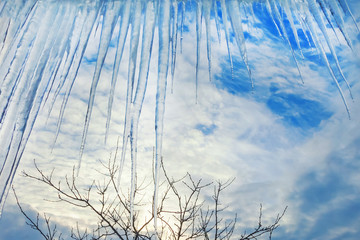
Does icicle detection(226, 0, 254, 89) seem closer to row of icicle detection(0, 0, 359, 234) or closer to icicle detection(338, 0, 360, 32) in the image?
row of icicle detection(0, 0, 359, 234)

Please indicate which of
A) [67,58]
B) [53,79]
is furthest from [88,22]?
[53,79]

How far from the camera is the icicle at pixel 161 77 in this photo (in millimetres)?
1220

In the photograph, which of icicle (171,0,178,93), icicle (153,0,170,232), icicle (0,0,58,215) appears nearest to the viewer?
icicle (153,0,170,232)

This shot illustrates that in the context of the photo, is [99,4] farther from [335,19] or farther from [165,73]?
[335,19]

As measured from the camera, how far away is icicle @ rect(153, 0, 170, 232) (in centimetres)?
122

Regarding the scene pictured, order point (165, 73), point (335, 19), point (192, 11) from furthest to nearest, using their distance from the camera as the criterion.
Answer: point (192, 11) < point (335, 19) < point (165, 73)

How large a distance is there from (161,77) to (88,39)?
609 millimetres

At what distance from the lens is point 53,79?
1.63 m

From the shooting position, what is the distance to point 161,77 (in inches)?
55.9

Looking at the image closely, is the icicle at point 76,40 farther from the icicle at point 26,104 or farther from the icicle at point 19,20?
the icicle at point 19,20

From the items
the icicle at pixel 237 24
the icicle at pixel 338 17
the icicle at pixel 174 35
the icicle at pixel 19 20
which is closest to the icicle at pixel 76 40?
the icicle at pixel 19 20

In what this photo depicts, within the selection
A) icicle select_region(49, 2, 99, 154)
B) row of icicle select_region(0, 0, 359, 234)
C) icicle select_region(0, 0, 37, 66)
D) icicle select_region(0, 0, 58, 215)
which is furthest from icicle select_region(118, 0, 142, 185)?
icicle select_region(0, 0, 37, 66)

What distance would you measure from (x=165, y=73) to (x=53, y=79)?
0.73 m

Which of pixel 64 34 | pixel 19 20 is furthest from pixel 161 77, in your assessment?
pixel 19 20
